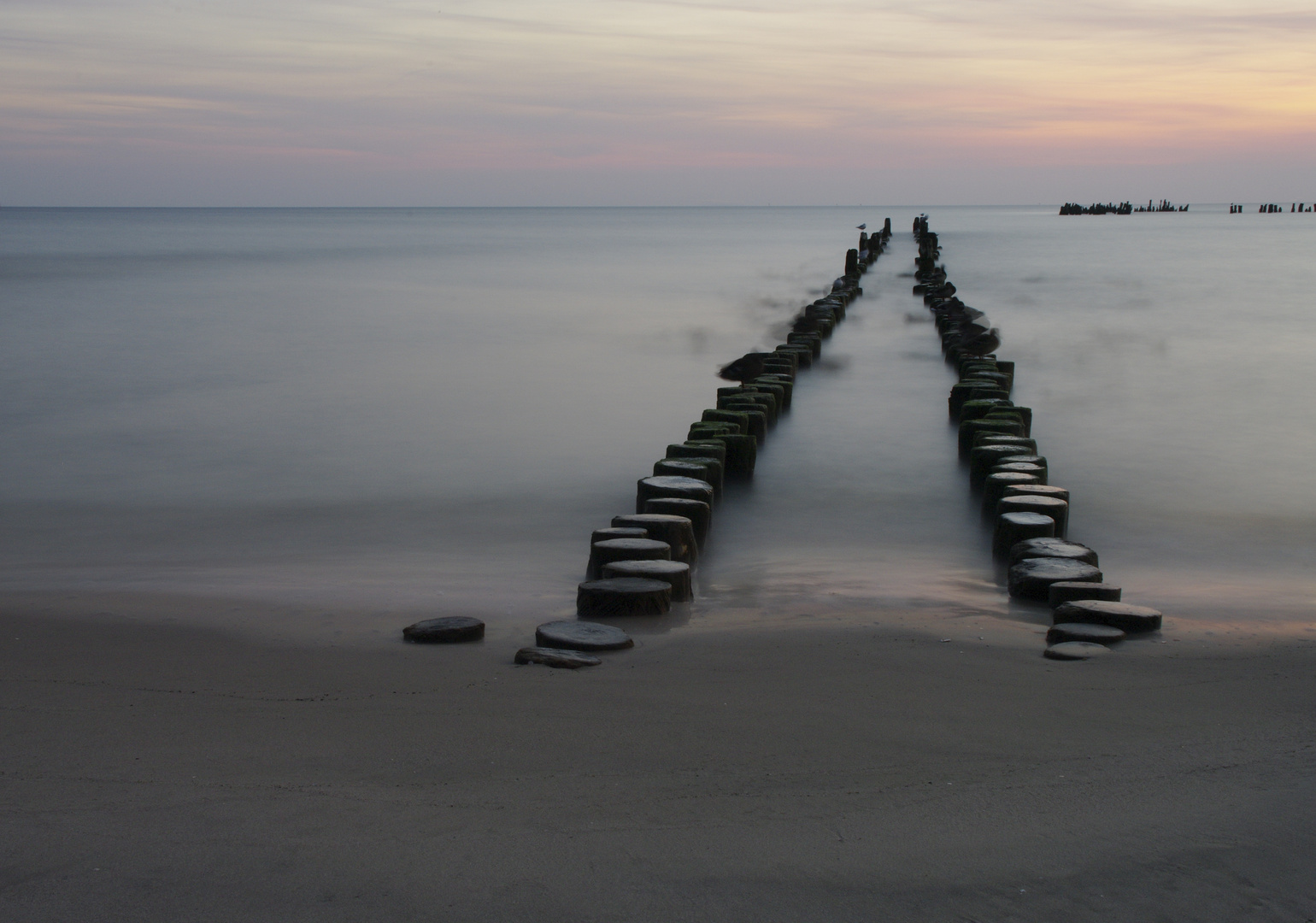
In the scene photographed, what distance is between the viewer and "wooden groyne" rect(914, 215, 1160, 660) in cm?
447

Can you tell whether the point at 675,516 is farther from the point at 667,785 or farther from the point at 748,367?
the point at 748,367

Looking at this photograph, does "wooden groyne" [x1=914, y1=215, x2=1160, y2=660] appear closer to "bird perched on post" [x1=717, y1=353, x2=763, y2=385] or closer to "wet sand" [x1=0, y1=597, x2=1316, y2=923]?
"wet sand" [x1=0, y1=597, x2=1316, y2=923]

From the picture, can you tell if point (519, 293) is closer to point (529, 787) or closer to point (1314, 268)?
point (1314, 268)

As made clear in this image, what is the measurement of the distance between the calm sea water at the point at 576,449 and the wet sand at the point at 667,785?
955 millimetres

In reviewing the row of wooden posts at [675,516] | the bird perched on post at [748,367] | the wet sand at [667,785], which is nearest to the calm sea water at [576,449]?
the row of wooden posts at [675,516]

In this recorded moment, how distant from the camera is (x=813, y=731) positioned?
3418 millimetres

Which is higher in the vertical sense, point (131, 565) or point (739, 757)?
point (739, 757)

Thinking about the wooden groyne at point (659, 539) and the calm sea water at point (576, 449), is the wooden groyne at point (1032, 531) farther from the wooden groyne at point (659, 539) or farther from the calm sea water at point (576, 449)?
the wooden groyne at point (659, 539)

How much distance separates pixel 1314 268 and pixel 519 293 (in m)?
21.1

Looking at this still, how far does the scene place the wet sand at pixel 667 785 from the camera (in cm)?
250

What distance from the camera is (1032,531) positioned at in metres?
5.74

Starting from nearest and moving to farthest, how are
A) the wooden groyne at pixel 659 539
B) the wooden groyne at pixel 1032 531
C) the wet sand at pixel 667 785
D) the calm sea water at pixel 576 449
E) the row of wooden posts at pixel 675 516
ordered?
the wet sand at pixel 667 785
the wooden groyne at pixel 659 539
the wooden groyne at pixel 1032 531
the row of wooden posts at pixel 675 516
the calm sea water at pixel 576 449

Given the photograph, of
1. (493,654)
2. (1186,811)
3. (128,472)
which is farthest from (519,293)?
(1186,811)

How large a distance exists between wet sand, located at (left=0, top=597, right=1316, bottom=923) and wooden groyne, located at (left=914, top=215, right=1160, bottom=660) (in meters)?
0.19
